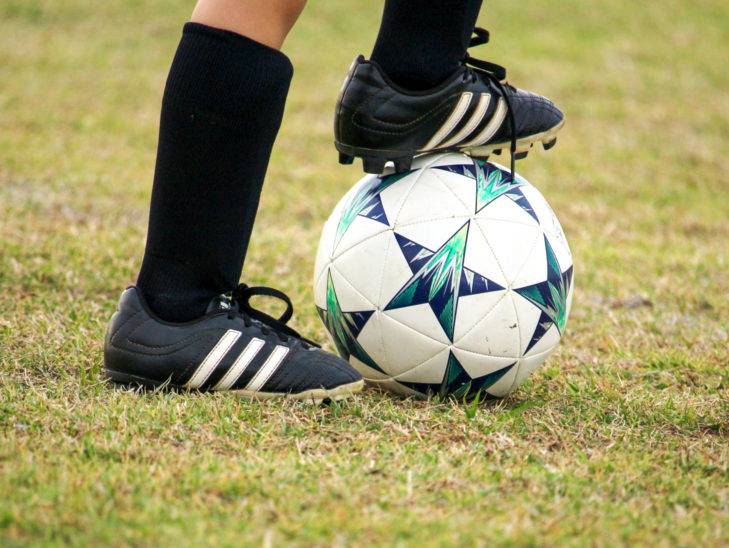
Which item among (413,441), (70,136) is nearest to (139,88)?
(70,136)

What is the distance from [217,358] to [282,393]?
0.80 ft

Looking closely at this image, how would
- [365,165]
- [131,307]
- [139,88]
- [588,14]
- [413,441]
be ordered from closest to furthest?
1. [413,441]
2. [131,307]
3. [365,165]
4. [139,88]
5. [588,14]

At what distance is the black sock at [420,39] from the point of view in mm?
2717

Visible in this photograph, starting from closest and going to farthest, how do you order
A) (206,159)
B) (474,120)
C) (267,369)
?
1. (206,159)
2. (267,369)
3. (474,120)

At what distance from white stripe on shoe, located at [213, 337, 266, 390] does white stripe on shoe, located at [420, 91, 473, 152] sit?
0.89m

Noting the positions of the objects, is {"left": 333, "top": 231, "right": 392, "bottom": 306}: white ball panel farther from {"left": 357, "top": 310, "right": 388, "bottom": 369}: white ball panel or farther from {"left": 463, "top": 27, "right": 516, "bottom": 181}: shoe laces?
{"left": 463, "top": 27, "right": 516, "bottom": 181}: shoe laces

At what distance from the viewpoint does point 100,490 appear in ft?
6.43

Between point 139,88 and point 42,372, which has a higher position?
point 139,88

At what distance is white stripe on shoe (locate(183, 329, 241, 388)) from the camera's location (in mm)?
2592

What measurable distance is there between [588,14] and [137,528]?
13.7 metres

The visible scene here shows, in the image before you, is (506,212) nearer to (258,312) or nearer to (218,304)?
(258,312)

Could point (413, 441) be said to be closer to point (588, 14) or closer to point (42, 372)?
point (42, 372)

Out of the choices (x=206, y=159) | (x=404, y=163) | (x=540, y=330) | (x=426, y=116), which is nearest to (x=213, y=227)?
(x=206, y=159)

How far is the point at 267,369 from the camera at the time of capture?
8.59 ft
